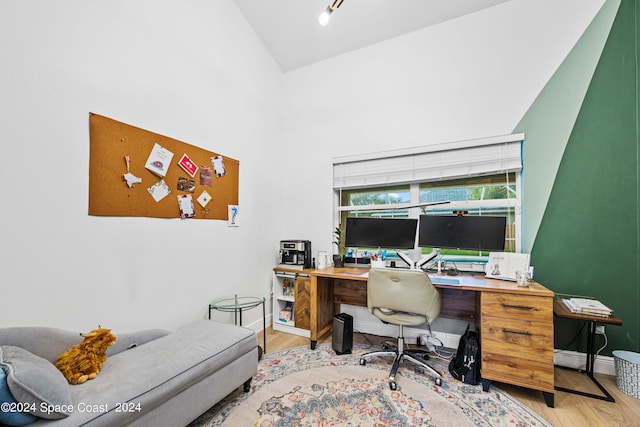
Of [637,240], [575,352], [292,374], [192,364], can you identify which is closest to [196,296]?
[192,364]

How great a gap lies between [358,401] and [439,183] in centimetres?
216

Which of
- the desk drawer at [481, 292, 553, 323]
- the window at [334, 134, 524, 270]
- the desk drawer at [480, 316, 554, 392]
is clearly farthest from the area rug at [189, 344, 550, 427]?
the window at [334, 134, 524, 270]

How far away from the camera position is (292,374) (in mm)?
2062

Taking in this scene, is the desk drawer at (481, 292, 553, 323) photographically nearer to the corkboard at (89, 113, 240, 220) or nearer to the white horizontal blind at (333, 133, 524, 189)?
the white horizontal blind at (333, 133, 524, 189)

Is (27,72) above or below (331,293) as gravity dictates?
above

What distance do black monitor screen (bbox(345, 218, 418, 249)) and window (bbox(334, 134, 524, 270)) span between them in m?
0.23

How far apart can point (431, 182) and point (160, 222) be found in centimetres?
265

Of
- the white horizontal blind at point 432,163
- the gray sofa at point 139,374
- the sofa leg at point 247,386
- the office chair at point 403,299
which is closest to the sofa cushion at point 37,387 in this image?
the gray sofa at point 139,374

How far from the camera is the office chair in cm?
189

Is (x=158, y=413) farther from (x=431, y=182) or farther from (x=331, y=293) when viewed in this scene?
(x=431, y=182)

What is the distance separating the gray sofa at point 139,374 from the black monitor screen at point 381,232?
1.41 m

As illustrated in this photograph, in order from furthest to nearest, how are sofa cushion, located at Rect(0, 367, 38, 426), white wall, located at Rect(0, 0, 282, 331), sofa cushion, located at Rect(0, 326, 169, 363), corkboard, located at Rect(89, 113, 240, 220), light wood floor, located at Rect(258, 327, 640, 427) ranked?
corkboard, located at Rect(89, 113, 240, 220) < light wood floor, located at Rect(258, 327, 640, 427) < white wall, located at Rect(0, 0, 282, 331) < sofa cushion, located at Rect(0, 326, 169, 363) < sofa cushion, located at Rect(0, 367, 38, 426)

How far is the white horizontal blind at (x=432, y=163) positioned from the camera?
241 centimetres

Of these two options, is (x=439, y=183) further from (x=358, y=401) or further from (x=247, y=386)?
(x=247, y=386)
